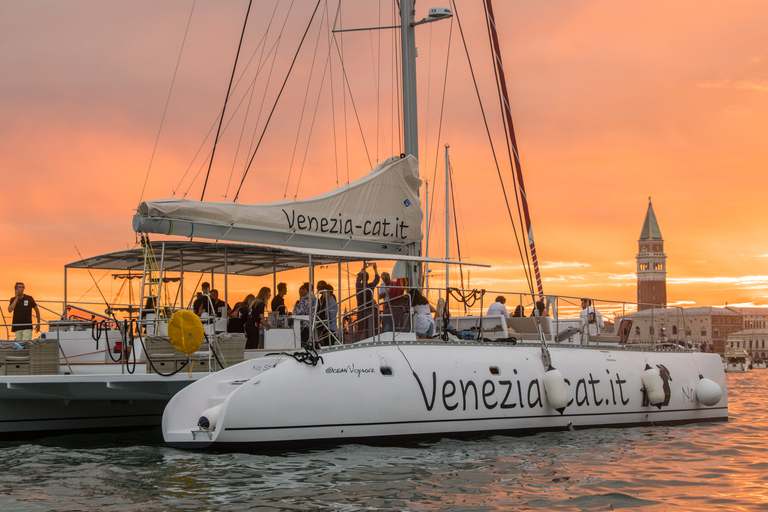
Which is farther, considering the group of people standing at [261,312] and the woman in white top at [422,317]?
the group of people standing at [261,312]

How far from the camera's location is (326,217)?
1301 centimetres

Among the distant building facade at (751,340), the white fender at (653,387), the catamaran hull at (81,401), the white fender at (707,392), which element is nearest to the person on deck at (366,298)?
the catamaran hull at (81,401)

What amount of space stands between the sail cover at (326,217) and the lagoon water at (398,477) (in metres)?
3.31

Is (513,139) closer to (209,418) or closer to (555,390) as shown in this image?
(555,390)

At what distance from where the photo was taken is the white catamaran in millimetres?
9555

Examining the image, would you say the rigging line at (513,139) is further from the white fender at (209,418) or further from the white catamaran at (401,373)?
the white fender at (209,418)

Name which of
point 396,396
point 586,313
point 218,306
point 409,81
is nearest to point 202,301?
point 218,306

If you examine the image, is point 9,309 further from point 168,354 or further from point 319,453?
point 319,453

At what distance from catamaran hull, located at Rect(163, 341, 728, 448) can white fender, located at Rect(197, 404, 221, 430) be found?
6cm

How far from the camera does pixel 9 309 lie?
42.5ft

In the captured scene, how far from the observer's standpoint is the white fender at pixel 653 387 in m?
13.9

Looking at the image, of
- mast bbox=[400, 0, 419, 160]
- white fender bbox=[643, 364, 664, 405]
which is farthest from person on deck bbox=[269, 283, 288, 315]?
white fender bbox=[643, 364, 664, 405]

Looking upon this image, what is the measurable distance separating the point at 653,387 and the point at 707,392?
6.56 feet

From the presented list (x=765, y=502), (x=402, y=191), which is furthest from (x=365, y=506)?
(x=402, y=191)
